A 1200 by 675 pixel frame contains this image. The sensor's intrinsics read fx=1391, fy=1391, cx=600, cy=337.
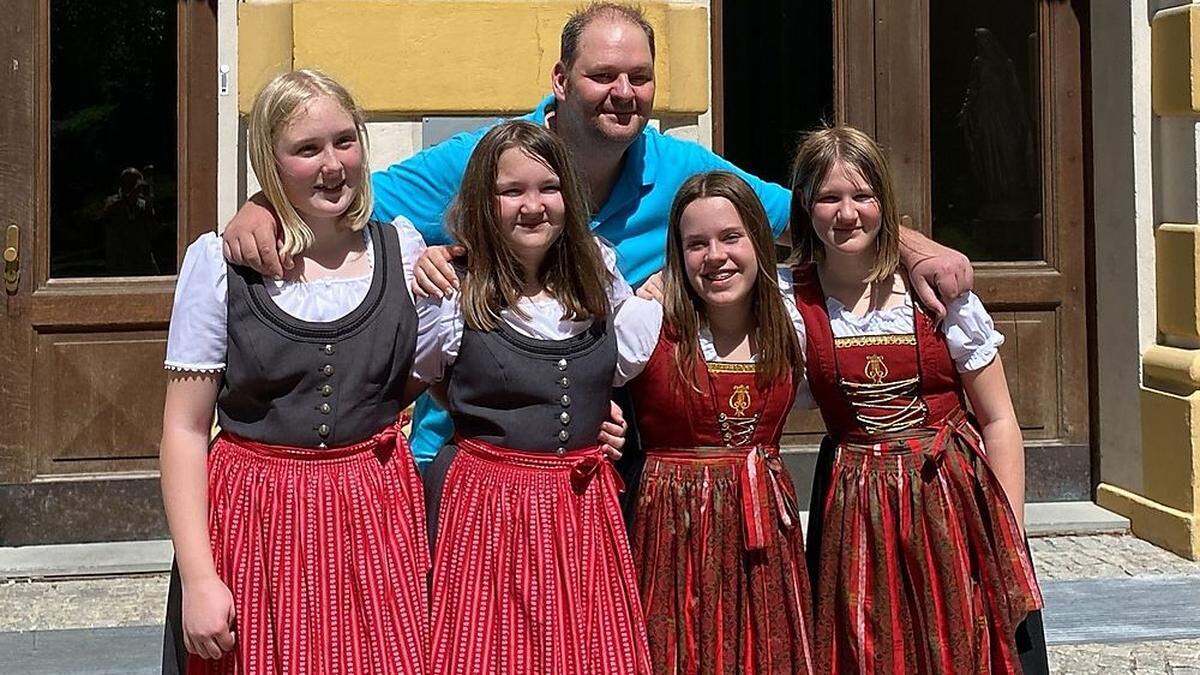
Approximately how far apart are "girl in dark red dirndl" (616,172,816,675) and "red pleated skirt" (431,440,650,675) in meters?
0.12

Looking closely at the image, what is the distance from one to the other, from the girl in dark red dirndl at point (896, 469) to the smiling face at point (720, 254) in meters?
0.19

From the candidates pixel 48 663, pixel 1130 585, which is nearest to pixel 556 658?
pixel 48 663

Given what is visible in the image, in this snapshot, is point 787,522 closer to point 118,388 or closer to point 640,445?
point 640,445

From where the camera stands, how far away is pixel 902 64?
5.88 meters

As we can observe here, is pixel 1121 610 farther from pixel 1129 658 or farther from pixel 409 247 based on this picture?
pixel 409 247

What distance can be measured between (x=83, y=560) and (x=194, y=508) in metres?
3.19

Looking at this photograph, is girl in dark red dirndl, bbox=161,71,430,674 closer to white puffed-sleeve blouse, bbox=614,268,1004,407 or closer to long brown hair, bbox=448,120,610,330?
long brown hair, bbox=448,120,610,330

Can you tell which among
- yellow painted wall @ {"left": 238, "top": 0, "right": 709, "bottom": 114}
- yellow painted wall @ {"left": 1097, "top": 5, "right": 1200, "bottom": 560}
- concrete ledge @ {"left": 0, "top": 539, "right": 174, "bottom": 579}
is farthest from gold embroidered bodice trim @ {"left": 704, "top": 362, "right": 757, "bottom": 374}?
yellow painted wall @ {"left": 1097, "top": 5, "right": 1200, "bottom": 560}

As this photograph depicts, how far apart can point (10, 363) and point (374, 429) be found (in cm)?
341

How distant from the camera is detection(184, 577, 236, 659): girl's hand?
93.4 inches

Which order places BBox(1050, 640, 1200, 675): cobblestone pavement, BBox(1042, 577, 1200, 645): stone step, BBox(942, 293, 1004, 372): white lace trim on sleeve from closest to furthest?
1. BBox(942, 293, 1004, 372): white lace trim on sleeve
2. BBox(1050, 640, 1200, 675): cobblestone pavement
3. BBox(1042, 577, 1200, 645): stone step

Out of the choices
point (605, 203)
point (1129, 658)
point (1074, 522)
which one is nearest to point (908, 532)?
point (605, 203)

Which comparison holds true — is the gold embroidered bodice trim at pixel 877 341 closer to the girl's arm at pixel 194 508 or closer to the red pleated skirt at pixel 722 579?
the red pleated skirt at pixel 722 579

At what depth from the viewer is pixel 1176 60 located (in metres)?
5.45
